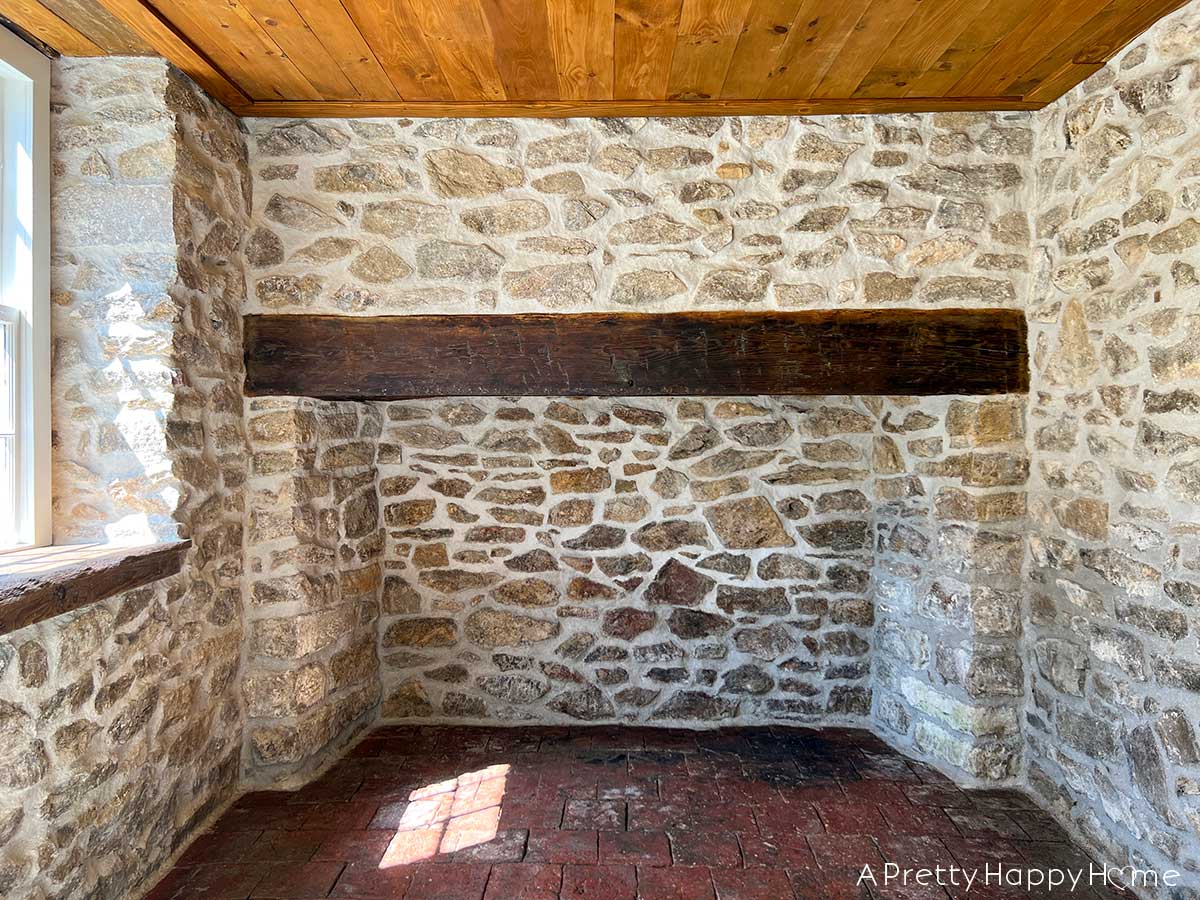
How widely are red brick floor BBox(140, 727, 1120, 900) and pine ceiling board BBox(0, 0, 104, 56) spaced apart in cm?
260

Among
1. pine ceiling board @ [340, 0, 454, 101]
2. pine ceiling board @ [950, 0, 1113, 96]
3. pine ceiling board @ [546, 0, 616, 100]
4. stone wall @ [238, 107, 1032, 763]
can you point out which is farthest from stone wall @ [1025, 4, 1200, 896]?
pine ceiling board @ [340, 0, 454, 101]

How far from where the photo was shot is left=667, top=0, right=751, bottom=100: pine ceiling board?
1.89 m


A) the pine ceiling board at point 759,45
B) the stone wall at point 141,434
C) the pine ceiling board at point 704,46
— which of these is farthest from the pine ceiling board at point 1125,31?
the stone wall at point 141,434

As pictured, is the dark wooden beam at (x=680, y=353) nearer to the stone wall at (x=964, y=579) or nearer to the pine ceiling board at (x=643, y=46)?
the stone wall at (x=964, y=579)

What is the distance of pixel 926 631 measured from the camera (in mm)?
2814

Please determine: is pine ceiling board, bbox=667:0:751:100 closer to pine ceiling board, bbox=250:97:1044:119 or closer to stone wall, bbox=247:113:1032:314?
pine ceiling board, bbox=250:97:1044:119

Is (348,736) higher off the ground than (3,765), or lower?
lower

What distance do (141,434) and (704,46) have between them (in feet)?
7.08

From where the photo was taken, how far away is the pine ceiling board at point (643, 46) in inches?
74.2

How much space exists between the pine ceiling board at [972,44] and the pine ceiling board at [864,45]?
0.67ft

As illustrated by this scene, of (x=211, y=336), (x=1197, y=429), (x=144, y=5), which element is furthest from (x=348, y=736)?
(x=1197, y=429)

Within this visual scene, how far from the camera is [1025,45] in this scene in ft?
6.83

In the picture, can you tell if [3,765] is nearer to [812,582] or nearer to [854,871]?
[854,871]

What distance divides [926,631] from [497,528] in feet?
6.42
